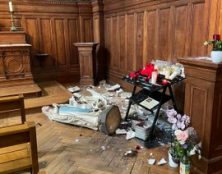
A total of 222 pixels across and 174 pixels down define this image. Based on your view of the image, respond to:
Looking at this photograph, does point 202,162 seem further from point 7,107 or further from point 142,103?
point 7,107

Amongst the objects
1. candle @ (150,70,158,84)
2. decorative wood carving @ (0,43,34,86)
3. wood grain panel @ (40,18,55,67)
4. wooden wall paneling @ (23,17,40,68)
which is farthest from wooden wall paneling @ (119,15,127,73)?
candle @ (150,70,158,84)

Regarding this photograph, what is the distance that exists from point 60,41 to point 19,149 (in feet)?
13.6

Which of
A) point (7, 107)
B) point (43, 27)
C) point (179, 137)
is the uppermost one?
point (43, 27)

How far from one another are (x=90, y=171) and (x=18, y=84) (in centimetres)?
277

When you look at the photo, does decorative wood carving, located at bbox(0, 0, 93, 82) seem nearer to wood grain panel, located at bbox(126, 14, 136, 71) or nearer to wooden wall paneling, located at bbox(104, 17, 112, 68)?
wooden wall paneling, located at bbox(104, 17, 112, 68)

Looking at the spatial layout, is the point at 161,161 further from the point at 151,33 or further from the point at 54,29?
the point at 54,29

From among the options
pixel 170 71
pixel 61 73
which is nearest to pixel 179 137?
pixel 170 71

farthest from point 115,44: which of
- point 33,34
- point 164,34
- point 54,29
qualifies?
point 33,34

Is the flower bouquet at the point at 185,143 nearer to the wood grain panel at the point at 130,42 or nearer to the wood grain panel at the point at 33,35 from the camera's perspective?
the wood grain panel at the point at 130,42

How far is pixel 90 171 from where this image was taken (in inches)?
85.7

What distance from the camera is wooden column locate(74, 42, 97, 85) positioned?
5.23 meters

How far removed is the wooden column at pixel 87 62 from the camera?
5226mm

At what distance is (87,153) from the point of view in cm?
251

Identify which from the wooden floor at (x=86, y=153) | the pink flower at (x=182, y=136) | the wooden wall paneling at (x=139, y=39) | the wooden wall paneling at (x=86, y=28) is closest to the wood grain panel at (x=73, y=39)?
the wooden wall paneling at (x=86, y=28)
